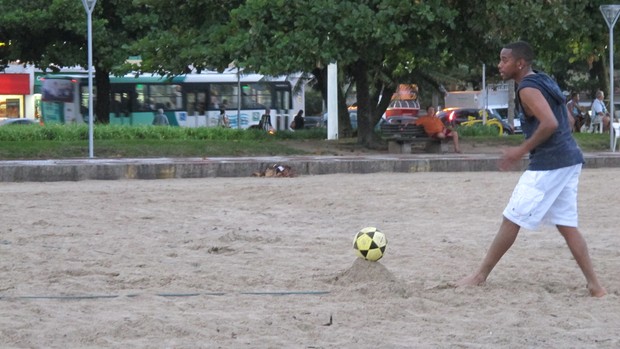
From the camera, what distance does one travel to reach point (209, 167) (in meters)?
19.4

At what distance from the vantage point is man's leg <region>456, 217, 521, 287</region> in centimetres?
739

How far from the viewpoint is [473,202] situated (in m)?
13.9

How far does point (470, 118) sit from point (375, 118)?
21.9 m

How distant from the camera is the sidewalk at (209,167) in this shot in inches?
722

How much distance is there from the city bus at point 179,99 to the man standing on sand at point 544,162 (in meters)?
37.9

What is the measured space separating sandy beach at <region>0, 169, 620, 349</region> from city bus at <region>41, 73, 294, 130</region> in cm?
3196

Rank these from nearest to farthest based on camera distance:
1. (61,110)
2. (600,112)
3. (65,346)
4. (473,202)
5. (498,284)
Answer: (65,346) → (498,284) → (473,202) → (600,112) → (61,110)

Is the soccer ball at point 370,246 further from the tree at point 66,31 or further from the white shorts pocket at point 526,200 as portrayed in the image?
the tree at point 66,31

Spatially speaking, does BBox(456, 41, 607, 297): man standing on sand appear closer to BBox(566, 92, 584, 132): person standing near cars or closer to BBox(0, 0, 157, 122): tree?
BBox(0, 0, 157, 122): tree

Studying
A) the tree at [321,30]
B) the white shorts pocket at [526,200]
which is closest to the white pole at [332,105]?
the tree at [321,30]

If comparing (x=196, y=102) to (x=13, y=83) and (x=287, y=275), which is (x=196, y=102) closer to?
(x=13, y=83)

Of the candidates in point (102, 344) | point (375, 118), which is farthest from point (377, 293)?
point (375, 118)

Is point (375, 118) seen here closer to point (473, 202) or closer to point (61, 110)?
point (473, 202)

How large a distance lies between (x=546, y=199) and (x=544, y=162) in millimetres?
237
